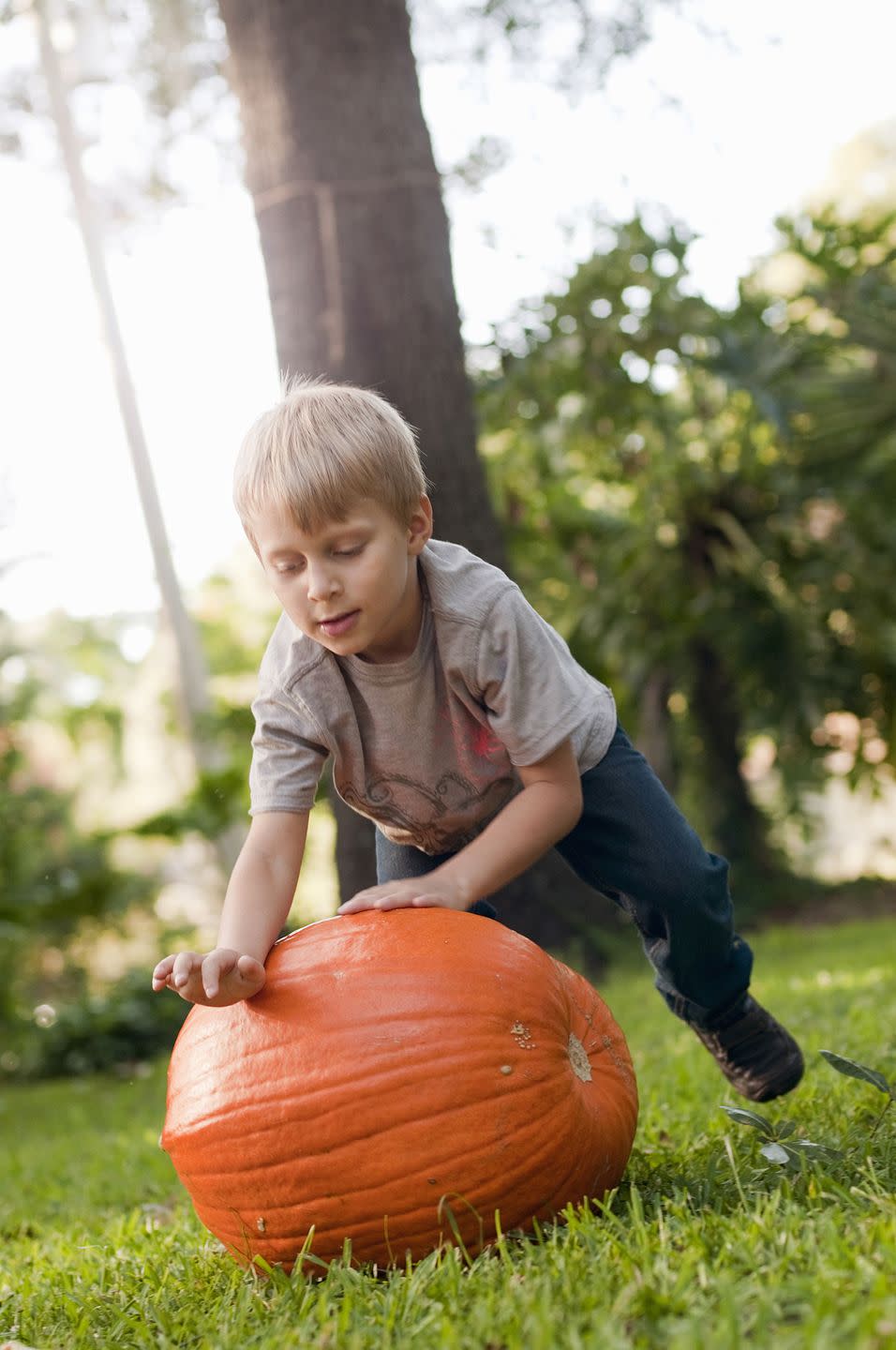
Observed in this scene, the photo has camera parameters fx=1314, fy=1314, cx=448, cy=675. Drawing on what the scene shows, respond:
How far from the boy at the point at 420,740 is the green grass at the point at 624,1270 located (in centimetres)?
44

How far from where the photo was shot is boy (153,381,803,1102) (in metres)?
2.25

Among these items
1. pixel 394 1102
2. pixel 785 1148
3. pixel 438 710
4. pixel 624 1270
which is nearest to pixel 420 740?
pixel 438 710

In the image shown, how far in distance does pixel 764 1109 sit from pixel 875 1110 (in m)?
0.37

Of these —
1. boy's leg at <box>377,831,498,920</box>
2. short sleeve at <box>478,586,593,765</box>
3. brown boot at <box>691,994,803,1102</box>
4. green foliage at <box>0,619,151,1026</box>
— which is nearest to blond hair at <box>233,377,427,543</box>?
short sleeve at <box>478,586,593,765</box>

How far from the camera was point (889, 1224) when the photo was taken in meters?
1.67

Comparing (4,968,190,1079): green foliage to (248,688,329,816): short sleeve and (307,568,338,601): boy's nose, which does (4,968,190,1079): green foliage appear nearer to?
(248,688,329,816): short sleeve

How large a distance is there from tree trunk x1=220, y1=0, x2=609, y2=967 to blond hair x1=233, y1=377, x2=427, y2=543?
10.1 feet

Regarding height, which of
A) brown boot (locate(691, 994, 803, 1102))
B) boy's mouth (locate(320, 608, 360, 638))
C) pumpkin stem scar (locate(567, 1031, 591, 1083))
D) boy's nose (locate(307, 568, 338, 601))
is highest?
boy's nose (locate(307, 568, 338, 601))

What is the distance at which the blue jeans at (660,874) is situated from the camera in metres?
2.59

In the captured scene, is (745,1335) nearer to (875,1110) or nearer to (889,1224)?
(889,1224)

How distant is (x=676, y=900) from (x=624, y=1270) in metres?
1.01

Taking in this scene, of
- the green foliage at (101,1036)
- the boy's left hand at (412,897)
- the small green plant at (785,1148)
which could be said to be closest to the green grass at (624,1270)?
the small green plant at (785,1148)

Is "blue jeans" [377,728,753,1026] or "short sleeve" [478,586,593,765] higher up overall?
"short sleeve" [478,586,593,765]

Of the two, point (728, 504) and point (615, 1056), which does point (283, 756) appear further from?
point (728, 504)
